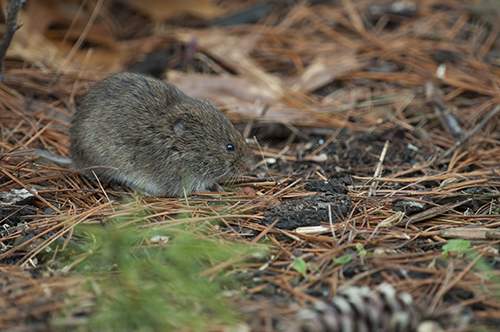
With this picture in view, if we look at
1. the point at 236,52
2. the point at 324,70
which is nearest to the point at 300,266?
the point at 324,70

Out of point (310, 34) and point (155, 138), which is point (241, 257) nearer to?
point (155, 138)

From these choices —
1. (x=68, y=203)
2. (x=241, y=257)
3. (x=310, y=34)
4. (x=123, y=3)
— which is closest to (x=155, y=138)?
(x=68, y=203)

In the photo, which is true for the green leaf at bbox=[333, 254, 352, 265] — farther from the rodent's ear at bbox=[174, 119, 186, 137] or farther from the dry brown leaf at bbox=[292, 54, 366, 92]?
the dry brown leaf at bbox=[292, 54, 366, 92]

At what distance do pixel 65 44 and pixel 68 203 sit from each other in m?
3.36

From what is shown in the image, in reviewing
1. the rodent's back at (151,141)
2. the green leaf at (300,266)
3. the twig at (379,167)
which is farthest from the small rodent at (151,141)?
the green leaf at (300,266)

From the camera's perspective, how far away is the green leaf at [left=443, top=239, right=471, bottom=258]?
299 cm

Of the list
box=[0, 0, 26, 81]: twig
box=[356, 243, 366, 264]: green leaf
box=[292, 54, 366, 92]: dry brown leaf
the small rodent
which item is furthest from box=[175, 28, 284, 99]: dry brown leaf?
box=[356, 243, 366, 264]: green leaf

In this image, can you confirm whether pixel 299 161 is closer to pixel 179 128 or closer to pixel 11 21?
pixel 179 128

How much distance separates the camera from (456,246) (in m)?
3.01

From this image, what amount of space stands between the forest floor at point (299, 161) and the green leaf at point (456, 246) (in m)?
0.02

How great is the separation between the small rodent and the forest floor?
0.63 ft

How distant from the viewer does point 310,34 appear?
6910mm

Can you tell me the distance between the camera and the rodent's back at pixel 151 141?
4137 mm

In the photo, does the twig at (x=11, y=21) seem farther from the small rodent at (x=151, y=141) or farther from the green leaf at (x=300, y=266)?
the green leaf at (x=300, y=266)
